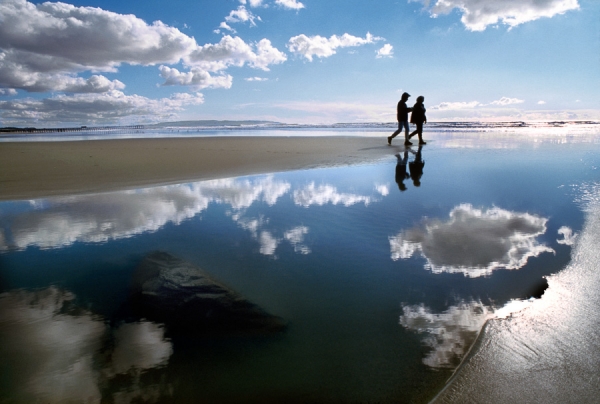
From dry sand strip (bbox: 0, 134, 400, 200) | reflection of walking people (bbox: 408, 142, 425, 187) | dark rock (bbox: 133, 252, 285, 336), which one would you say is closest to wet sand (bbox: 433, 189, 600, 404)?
dark rock (bbox: 133, 252, 285, 336)

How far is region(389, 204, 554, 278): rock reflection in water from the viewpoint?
3.44 meters

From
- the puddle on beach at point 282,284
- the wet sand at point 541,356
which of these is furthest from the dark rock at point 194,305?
the wet sand at point 541,356

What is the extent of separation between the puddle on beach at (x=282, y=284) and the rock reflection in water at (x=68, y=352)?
11 mm

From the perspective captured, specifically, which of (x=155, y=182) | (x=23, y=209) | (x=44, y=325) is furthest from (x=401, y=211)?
(x=23, y=209)

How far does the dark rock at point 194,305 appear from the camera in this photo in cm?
247

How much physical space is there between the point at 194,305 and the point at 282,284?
0.75 m

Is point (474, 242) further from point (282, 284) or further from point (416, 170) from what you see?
point (416, 170)

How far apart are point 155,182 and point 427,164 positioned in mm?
7484

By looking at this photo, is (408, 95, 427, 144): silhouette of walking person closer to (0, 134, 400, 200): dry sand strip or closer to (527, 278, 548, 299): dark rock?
(0, 134, 400, 200): dry sand strip

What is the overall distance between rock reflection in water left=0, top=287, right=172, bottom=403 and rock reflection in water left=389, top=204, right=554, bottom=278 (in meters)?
2.43

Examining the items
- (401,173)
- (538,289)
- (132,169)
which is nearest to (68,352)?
(538,289)

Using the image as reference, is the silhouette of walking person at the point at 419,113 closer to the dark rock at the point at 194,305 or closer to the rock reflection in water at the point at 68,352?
the dark rock at the point at 194,305

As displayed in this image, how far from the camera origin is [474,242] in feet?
13.2

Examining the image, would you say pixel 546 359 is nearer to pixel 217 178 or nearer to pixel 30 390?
pixel 30 390
